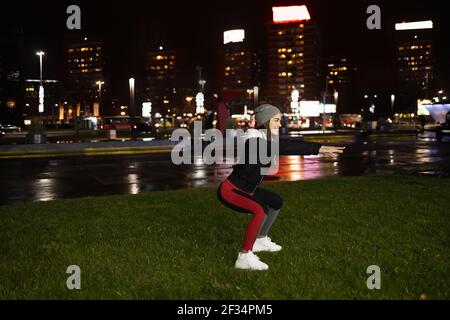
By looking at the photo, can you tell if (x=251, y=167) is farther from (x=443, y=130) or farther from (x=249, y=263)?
(x=443, y=130)

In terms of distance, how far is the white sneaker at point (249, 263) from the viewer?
562 cm

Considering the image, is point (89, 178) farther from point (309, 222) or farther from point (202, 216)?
point (309, 222)

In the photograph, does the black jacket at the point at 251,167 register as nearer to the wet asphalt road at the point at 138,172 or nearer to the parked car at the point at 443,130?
the wet asphalt road at the point at 138,172

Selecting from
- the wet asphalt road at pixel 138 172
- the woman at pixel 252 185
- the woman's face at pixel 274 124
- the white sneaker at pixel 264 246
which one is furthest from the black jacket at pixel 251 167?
the wet asphalt road at pixel 138 172

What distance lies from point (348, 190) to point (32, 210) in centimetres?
692

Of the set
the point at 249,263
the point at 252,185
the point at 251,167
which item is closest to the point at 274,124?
the point at 251,167

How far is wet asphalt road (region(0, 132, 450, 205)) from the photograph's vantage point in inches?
523

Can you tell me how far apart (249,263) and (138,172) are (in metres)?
12.3

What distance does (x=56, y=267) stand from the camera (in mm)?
5844

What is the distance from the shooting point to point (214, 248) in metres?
6.66

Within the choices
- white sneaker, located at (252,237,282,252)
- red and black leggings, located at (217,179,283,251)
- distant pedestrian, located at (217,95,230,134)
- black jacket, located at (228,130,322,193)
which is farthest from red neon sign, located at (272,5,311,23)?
red and black leggings, located at (217,179,283,251)

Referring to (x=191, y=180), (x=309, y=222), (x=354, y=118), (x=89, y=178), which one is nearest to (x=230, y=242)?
(x=309, y=222)

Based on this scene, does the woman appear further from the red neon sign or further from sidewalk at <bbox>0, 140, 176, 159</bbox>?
the red neon sign

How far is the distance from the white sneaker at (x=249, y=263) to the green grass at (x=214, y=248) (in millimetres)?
118
